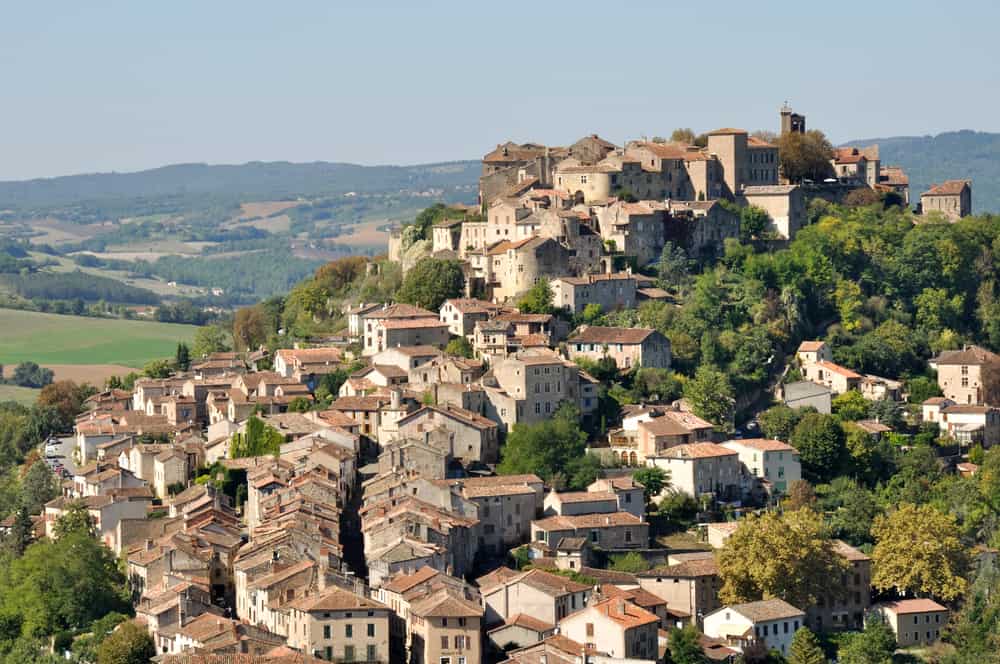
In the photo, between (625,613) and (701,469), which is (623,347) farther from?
(625,613)

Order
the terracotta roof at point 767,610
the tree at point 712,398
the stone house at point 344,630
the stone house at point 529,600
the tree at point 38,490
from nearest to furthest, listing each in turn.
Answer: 1. the stone house at point 344,630
2. the stone house at point 529,600
3. the terracotta roof at point 767,610
4. the tree at point 712,398
5. the tree at point 38,490

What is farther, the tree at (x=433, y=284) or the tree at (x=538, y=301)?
the tree at (x=433, y=284)

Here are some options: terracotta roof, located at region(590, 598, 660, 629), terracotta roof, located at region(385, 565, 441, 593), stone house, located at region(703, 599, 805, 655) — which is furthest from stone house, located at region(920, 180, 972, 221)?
terracotta roof, located at region(385, 565, 441, 593)

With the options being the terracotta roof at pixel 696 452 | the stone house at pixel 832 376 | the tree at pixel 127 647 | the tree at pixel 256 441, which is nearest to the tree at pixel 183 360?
the tree at pixel 256 441

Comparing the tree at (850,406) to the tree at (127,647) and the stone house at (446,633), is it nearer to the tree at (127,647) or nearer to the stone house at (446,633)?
the stone house at (446,633)

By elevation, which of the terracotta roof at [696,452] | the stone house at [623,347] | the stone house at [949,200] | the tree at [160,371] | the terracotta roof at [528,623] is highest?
the stone house at [949,200]

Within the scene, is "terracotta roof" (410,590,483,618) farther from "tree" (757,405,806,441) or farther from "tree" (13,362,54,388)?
"tree" (13,362,54,388)

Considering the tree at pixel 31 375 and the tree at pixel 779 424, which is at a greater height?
the tree at pixel 779 424
